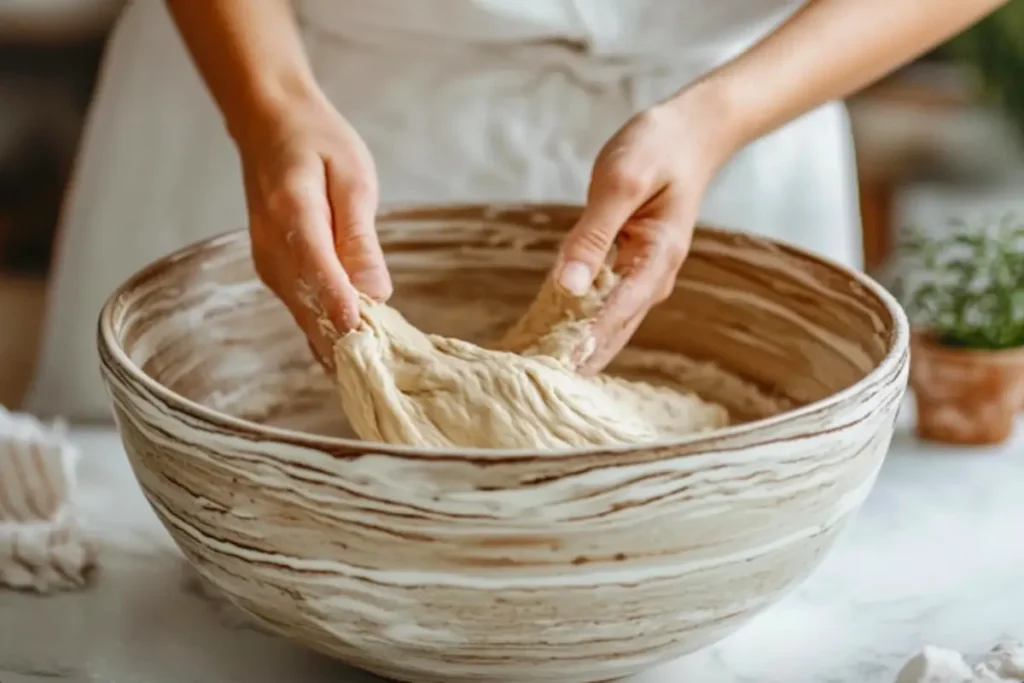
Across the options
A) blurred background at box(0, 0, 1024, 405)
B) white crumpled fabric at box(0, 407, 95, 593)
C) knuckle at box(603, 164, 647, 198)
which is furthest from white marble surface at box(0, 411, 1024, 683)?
blurred background at box(0, 0, 1024, 405)

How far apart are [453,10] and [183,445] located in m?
0.42

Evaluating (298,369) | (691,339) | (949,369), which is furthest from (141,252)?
(949,369)

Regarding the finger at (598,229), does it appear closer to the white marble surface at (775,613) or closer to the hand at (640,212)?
the hand at (640,212)

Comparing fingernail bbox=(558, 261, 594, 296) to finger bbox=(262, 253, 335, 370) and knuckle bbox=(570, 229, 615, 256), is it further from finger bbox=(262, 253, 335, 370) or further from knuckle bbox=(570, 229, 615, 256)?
finger bbox=(262, 253, 335, 370)

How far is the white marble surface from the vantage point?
1.97ft

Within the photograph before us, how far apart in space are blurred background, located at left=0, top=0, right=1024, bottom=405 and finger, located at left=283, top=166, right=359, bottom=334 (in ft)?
4.19

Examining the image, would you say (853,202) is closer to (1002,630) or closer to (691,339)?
(691,339)

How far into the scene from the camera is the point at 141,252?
3.24ft

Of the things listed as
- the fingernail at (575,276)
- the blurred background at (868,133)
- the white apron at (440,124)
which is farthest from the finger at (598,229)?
the blurred background at (868,133)

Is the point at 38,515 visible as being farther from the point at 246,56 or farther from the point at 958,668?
the point at 958,668

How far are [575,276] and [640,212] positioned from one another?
0.21 ft

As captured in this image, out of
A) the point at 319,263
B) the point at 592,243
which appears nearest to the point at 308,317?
the point at 319,263

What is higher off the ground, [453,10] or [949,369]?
[453,10]

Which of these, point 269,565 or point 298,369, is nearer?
point 269,565
